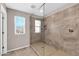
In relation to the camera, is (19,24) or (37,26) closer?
(19,24)

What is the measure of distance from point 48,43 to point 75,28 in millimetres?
971

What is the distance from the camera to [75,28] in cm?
205

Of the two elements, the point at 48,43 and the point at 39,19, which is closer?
the point at 39,19

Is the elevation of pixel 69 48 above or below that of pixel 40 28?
below

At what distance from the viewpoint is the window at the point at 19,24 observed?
6.41 feet

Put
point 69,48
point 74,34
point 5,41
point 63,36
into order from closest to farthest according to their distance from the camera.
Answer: point 5,41 < point 74,34 < point 69,48 < point 63,36

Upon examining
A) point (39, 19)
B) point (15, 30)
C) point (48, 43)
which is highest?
point (39, 19)

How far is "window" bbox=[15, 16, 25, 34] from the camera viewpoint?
195 cm

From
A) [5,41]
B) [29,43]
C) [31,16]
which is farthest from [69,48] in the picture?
[5,41]

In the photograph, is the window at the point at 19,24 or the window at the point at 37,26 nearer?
the window at the point at 19,24

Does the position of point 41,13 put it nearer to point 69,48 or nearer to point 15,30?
point 15,30

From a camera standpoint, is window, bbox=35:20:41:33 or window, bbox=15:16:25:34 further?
window, bbox=35:20:41:33

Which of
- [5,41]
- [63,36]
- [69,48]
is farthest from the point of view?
[63,36]

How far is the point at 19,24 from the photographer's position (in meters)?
1.97
